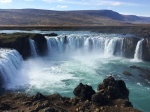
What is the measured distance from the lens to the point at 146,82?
3381 cm

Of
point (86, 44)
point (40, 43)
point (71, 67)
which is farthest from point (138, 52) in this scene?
point (40, 43)

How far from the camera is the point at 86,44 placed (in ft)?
178

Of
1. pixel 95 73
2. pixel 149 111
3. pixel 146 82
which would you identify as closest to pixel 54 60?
pixel 95 73

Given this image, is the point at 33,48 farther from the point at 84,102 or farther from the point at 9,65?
the point at 84,102

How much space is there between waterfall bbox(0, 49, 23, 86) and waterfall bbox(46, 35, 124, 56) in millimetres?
13626

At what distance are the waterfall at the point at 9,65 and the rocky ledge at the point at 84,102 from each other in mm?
6830

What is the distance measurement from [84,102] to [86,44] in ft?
108

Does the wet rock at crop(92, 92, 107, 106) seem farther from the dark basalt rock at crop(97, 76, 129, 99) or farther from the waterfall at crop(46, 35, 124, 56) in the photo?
the waterfall at crop(46, 35, 124, 56)

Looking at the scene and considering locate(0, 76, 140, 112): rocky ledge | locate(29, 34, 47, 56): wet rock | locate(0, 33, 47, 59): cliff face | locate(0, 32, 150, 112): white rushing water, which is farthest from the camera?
locate(29, 34, 47, 56): wet rock

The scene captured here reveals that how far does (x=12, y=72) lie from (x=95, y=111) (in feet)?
53.1

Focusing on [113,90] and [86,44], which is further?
[86,44]

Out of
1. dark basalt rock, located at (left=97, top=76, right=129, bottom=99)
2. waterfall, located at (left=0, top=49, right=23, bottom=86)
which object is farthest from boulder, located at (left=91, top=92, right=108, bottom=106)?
waterfall, located at (left=0, top=49, right=23, bottom=86)

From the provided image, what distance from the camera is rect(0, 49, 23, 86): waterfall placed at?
31.0 m

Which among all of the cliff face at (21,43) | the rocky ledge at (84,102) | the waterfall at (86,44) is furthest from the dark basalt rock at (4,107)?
the waterfall at (86,44)
